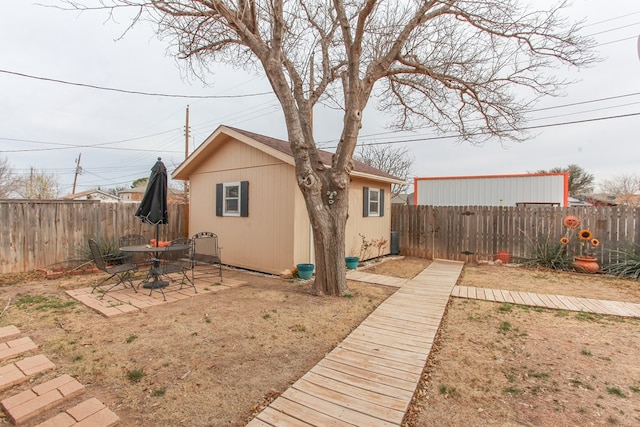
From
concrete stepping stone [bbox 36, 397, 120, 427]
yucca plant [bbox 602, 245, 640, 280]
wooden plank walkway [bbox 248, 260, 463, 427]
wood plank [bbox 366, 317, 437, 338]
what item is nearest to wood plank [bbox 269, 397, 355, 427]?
wooden plank walkway [bbox 248, 260, 463, 427]

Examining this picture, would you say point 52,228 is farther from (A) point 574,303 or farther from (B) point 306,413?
(A) point 574,303

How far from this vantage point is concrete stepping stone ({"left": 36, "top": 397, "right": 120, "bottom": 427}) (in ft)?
6.54

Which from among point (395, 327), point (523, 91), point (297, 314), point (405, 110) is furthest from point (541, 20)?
point (297, 314)

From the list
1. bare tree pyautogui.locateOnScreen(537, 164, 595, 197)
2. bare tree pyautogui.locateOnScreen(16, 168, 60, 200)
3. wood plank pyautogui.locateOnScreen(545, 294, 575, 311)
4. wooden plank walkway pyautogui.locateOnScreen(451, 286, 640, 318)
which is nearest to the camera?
wooden plank walkway pyautogui.locateOnScreen(451, 286, 640, 318)

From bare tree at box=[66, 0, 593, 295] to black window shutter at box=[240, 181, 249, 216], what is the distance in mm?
2645

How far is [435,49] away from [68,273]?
9.54 m

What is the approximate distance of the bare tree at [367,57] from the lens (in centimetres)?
499

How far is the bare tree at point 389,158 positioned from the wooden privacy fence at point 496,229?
1610 centimetres

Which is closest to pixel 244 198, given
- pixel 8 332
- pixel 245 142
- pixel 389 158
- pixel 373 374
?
pixel 245 142

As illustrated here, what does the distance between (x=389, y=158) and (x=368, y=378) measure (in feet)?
82.1

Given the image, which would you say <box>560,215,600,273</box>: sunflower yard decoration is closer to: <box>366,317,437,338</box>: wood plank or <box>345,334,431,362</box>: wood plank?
<box>366,317,437,338</box>: wood plank

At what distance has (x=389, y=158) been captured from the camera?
26156 millimetres

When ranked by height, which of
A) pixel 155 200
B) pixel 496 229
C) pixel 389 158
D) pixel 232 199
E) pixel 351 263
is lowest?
pixel 351 263

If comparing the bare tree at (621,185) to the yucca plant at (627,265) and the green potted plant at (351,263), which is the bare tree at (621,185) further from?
the green potted plant at (351,263)
